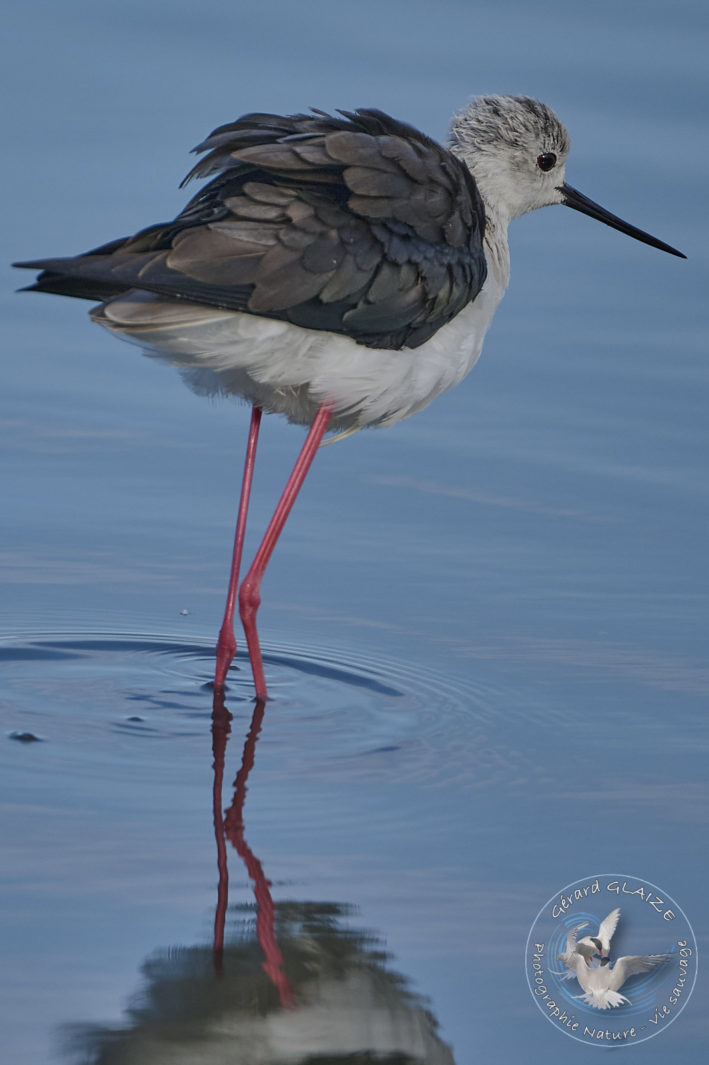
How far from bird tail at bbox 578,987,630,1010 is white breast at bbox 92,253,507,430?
220 centimetres

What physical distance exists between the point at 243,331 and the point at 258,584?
1049 millimetres

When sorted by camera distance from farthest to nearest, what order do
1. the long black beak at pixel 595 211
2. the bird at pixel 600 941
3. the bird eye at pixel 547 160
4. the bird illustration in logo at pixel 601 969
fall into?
the long black beak at pixel 595 211
the bird eye at pixel 547 160
the bird at pixel 600 941
the bird illustration in logo at pixel 601 969

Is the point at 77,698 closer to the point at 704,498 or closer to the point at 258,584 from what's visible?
the point at 258,584

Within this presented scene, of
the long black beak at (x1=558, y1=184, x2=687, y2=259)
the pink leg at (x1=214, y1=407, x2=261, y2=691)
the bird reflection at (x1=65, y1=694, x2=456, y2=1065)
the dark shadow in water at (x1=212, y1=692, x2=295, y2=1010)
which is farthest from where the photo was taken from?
the long black beak at (x1=558, y1=184, x2=687, y2=259)

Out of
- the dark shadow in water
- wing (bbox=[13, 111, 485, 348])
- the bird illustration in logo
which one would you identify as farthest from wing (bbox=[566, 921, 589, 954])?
wing (bbox=[13, 111, 485, 348])

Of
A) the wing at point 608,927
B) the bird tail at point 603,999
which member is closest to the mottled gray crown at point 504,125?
the wing at point 608,927

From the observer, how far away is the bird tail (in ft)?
13.6

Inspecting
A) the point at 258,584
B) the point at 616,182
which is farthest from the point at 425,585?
the point at 616,182

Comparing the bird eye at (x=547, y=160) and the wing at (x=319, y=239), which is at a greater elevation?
the bird eye at (x=547, y=160)

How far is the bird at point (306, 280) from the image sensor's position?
205 inches

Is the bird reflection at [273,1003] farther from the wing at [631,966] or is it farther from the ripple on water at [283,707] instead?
the ripple on water at [283,707]

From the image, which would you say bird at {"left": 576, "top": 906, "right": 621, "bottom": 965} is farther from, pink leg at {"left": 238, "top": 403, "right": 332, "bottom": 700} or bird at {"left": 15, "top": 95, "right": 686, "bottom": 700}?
pink leg at {"left": 238, "top": 403, "right": 332, "bottom": 700}

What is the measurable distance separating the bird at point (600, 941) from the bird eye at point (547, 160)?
135 inches

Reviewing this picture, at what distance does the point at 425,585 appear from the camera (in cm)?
655
